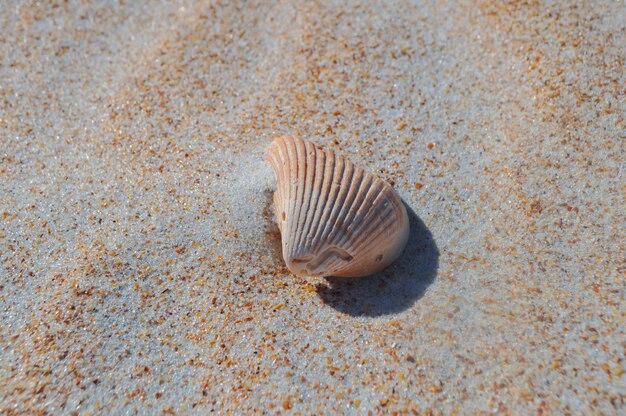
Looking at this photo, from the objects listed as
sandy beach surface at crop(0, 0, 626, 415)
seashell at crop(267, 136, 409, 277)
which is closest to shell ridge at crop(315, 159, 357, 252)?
seashell at crop(267, 136, 409, 277)

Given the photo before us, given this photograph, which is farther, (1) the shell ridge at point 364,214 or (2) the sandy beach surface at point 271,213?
(1) the shell ridge at point 364,214

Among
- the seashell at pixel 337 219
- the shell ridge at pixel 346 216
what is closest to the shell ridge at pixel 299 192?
the seashell at pixel 337 219

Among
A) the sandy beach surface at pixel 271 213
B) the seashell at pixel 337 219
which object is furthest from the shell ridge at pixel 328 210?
the sandy beach surface at pixel 271 213

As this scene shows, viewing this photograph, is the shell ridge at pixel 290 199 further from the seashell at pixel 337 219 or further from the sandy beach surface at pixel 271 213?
the sandy beach surface at pixel 271 213

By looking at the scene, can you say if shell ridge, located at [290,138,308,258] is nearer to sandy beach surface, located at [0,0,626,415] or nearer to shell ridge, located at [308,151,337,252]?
shell ridge, located at [308,151,337,252]

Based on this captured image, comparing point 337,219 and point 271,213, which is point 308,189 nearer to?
point 337,219

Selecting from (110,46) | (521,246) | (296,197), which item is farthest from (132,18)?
(521,246)

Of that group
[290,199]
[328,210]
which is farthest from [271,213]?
[328,210]
